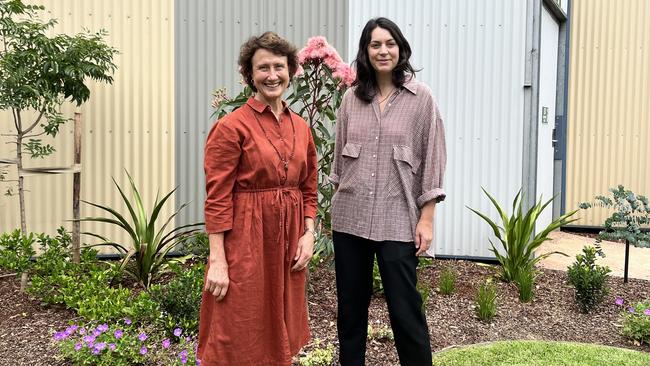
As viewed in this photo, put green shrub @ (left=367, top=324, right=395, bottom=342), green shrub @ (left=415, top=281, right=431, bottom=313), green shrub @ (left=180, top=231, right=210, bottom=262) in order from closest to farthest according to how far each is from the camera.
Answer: green shrub @ (left=367, top=324, right=395, bottom=342) < green shrub @ (left=415, top=281, right=431, bottom=313) < green shrub @ (left=180, top=231, right=210, bottom=262)

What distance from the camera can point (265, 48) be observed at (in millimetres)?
2117

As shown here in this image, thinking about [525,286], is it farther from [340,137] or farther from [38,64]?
[38,64]

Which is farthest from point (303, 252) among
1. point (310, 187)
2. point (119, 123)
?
point (119, 123)

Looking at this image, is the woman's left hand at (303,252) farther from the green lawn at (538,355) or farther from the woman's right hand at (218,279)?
the green lawn at (538,355)

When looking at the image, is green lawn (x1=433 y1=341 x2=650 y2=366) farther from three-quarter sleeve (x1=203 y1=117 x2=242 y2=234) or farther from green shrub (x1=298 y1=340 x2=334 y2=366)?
three-quarter sleeve (x1=203 y1=117 x2=242 y2=234)

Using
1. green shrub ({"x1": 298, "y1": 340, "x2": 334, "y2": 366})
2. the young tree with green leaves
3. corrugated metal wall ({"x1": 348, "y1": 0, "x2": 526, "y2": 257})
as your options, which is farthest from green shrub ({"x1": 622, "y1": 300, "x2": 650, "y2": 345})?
the young tree with green leaves

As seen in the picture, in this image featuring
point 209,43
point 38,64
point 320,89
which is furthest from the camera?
point 209,43

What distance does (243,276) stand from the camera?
6.90ft

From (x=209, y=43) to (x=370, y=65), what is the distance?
325 cm

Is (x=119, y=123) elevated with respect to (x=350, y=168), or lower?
elevated

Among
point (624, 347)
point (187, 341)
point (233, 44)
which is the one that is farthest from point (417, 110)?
point (233, 44)

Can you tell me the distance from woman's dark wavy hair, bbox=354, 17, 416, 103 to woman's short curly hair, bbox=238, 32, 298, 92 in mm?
440

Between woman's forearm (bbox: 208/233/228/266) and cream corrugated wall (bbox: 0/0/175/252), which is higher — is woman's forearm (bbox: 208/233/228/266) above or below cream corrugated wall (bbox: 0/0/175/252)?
below

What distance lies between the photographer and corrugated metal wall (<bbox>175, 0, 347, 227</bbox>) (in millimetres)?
5387
